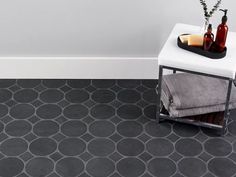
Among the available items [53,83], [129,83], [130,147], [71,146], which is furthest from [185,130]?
[53,83]

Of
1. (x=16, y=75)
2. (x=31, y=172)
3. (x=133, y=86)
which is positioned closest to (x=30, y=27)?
(x=16, y=75)

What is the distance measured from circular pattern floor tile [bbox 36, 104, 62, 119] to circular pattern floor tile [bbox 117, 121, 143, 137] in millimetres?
413

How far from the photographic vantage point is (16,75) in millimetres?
3359

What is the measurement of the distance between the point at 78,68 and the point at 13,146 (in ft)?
2.59

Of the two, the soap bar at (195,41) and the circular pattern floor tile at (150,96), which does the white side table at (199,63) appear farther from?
the circular pattern floor tile at (150,96)

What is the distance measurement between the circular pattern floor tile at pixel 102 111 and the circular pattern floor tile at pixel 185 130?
0.41m

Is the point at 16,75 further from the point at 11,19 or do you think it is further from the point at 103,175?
the point at 103,175

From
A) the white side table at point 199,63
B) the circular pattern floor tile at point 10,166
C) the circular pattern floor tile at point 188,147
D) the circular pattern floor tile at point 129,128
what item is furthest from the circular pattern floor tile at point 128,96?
the circular pattern floor tile at point 10,166

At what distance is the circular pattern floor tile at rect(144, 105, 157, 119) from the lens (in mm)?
3027

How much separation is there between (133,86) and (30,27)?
790 mm

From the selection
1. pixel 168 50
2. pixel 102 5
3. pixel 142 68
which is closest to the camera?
pixel 168 50

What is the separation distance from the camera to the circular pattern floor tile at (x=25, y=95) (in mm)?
3154

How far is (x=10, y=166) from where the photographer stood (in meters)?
2.66

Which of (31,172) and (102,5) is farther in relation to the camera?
(102,5)
